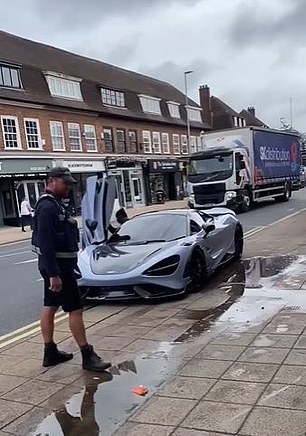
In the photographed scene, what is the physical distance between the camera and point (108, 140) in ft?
124

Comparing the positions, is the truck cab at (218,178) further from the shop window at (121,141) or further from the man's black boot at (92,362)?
the man's black boot at (92,362)

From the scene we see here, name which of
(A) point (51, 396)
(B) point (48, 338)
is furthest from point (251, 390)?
(B) point (48, 338)

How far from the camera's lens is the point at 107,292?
739cm

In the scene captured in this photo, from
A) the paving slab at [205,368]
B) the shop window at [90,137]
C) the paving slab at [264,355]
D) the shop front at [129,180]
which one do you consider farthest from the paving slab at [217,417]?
the shop front at [129,180]

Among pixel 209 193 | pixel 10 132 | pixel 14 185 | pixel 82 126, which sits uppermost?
pixel 82 126

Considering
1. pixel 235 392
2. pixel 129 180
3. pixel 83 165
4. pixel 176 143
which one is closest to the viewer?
pixel 235 392

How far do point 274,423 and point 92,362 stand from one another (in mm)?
1910

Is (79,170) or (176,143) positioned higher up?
(176,143)

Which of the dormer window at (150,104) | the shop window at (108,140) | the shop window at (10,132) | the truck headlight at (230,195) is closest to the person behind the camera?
the truck headlight at (230,195)

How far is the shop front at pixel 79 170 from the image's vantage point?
3329cm

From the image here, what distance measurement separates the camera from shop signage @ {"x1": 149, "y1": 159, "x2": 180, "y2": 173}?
42472 millimetres

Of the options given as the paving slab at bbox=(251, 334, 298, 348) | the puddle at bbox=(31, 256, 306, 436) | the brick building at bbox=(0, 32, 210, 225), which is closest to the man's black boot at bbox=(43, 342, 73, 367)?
the puddle at bbox=(31, 256, 306, 436)

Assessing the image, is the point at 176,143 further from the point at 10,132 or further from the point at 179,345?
the point at 179,345

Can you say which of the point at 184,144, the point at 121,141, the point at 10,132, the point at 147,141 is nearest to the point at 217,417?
the point at 10,132
